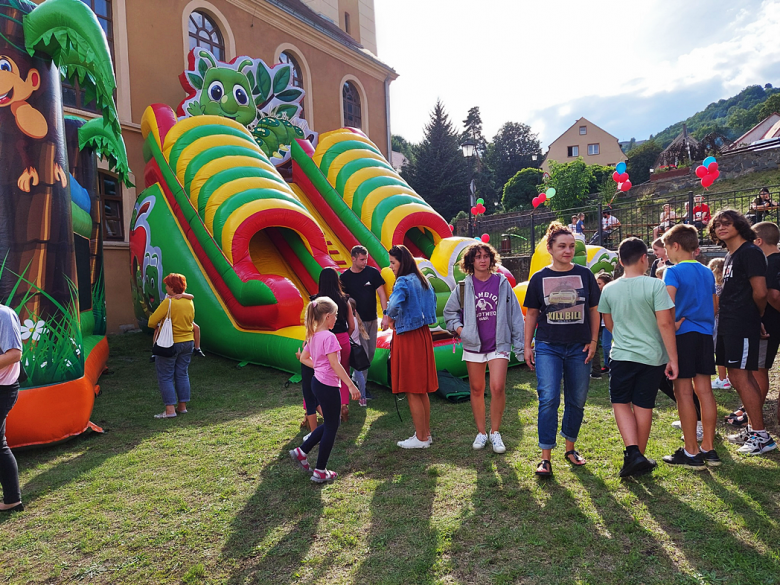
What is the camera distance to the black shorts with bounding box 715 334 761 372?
3.49 meters

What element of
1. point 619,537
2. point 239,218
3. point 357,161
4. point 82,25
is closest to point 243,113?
point 357,161

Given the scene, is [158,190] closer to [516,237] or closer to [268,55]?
[268,55]

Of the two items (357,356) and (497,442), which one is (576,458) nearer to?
(497,442)

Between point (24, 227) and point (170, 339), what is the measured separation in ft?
4.98

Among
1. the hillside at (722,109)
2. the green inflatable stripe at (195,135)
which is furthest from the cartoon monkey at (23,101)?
the hillside at (722,109)

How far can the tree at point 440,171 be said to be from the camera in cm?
3266

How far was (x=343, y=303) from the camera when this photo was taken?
4453mm

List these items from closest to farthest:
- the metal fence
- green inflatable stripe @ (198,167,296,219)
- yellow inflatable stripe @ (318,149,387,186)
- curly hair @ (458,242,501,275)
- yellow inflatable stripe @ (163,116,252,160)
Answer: curly hair @ (458,242,501,275) < green inflatable stripe @ (198,167,296,219) < yellow inflatable stripe @ (163,116,252,160) < yellow inflatable stripe @ (318,149,387,186) < the metal fence

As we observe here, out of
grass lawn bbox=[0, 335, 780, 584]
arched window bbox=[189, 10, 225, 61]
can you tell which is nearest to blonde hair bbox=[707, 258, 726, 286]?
grass lawn bbox=[0, 335, 780, 584]

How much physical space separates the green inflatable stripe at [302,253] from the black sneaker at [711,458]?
5593 millimetres

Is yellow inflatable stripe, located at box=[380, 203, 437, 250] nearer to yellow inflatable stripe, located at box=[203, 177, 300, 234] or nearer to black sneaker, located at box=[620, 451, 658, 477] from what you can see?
yellow inflatable stripe, located at box=[203, 177, 300, 234]

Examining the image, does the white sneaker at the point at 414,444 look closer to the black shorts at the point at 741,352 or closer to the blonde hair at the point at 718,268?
the black shorts at the point at 741,352

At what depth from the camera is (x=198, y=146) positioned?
7.67m

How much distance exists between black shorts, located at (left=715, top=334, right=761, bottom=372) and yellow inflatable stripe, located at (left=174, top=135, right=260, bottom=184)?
696 cm
